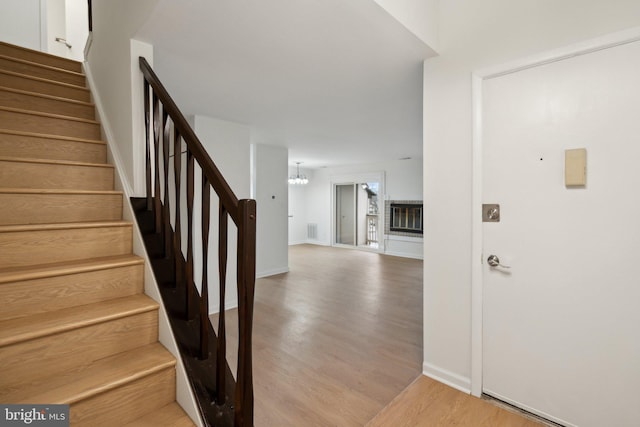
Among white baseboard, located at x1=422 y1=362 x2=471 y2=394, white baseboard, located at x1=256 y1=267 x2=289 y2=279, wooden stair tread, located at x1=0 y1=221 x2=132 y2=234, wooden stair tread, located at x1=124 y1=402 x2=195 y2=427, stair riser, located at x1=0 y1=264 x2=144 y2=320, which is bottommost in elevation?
white baseboard, located at x1=422 y1=362 x2=471 y2=394

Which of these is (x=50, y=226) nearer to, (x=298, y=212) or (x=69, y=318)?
(x=69, y=318)

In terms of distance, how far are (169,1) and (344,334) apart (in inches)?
114

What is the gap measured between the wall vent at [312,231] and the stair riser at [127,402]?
8.09 metres

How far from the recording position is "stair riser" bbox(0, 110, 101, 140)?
2061 mm

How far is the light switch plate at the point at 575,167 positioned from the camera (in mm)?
1574

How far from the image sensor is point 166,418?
123cm

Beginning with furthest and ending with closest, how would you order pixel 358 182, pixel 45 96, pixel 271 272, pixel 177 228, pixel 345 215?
1. pixel 345 215
2. pixel 358 182
3. pixel 271 272
4. pixel 45 96
5. pixel 177 228

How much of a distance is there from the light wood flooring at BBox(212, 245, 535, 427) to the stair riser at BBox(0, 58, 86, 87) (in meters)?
2.84

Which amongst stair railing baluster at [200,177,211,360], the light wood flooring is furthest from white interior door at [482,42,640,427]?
stair railing baluster at [200,177,211,360]

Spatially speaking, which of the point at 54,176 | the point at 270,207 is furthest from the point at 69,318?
the point at 270,207

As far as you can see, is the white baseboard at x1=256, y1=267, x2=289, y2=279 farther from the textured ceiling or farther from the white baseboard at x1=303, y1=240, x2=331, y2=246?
the white baseboard at x1=303, y1=240, x2=331, y2=246

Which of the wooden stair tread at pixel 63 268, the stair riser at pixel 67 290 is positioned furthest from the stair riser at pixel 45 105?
the stair riser at pixel 67 290

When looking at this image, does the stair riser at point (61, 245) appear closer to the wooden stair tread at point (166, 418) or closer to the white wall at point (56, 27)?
the wooden stair tread at point (166, 418)

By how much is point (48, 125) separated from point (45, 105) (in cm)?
32
